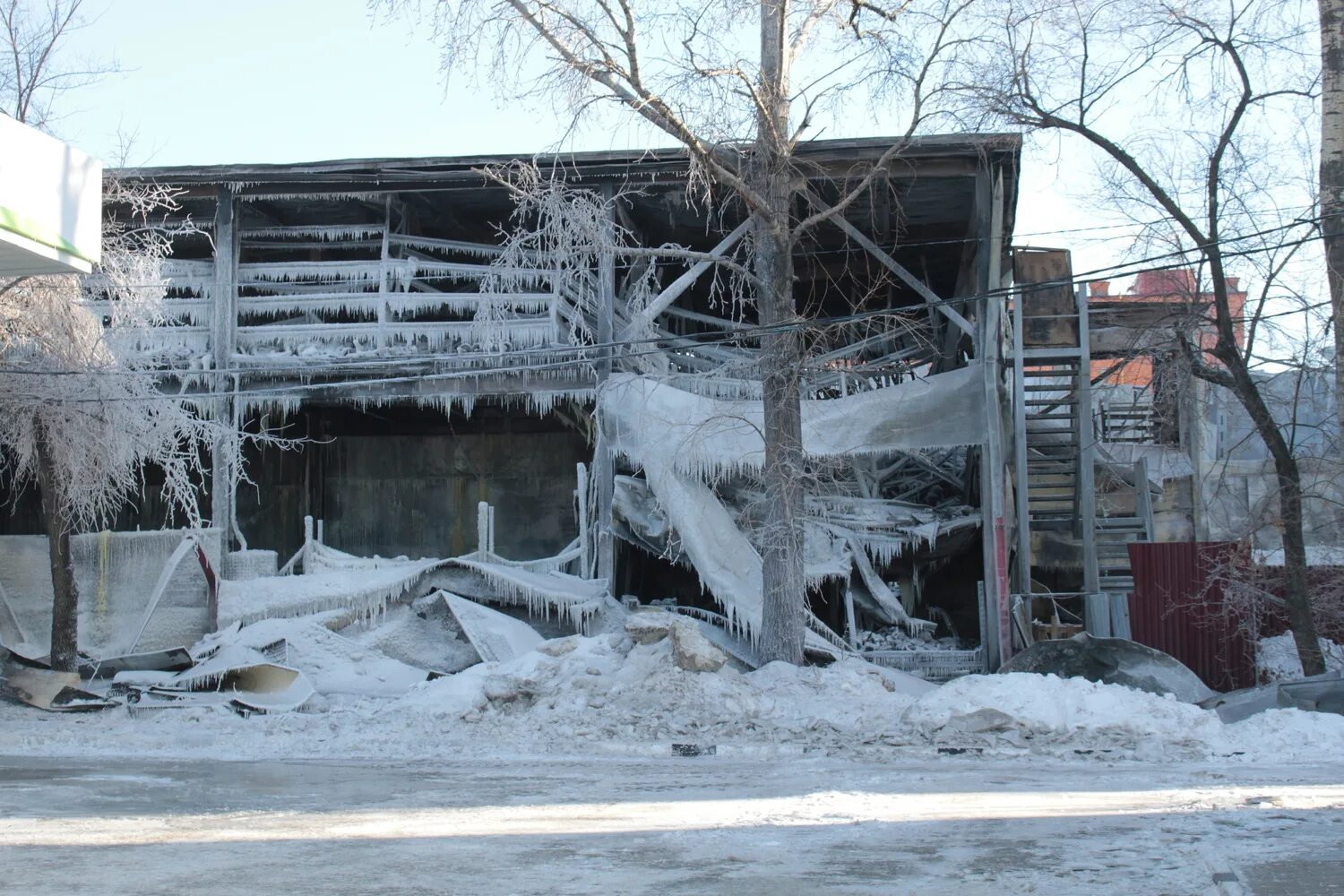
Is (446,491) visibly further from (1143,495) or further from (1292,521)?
(1292,521)

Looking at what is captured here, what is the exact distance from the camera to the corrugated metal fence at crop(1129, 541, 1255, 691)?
14016mm

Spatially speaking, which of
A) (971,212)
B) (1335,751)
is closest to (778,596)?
(1335,751)

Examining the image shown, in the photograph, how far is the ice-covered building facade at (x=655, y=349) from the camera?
15.4 metres

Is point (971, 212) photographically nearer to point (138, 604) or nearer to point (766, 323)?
point (766, 323)

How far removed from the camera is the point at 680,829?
7.66m

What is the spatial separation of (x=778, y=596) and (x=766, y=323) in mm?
2877

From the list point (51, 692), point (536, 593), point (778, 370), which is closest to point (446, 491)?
point (536, 593)

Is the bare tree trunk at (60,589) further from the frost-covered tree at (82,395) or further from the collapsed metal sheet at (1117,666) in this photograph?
the collapsed metal sheet at (1117,666)

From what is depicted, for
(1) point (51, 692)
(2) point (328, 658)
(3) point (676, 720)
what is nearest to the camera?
(3) point (676, 720)

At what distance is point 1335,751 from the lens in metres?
10.1

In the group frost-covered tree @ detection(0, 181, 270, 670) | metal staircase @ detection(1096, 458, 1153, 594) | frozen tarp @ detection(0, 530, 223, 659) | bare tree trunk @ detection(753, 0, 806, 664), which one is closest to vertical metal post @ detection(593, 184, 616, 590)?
bare tree trunk @ detection(753, 0, 806, 664)

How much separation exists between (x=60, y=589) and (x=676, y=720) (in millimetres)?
7815

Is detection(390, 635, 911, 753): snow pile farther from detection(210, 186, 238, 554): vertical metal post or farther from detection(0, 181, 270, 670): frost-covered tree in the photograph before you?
detection(210, 186, 238, 554): vertical metal post

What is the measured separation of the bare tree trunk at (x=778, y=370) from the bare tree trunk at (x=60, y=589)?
8147 millimetres
